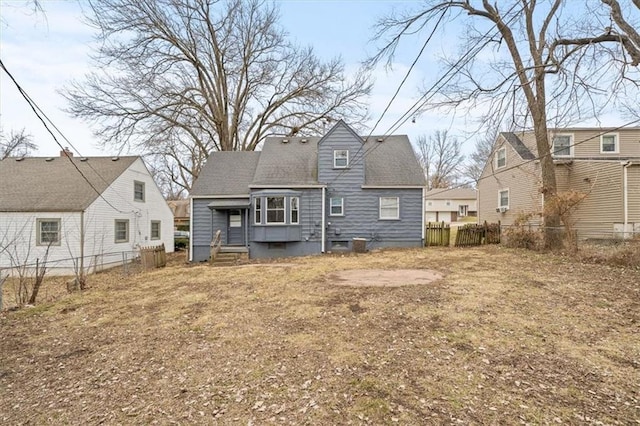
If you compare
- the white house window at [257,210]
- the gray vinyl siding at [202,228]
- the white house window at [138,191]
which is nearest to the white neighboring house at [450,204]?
the white house window at [257,210]

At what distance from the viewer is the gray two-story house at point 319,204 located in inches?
604

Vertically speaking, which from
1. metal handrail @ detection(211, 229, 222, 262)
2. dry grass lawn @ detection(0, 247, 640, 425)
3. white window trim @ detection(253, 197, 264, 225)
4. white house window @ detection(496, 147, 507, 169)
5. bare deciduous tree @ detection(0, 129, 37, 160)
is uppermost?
bare deciduous tree @ detection(0, 129, 37, 160)

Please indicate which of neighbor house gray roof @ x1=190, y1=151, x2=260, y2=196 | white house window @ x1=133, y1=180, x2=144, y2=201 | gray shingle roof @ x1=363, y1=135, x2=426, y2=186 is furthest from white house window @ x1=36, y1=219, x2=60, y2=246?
gray shingle roof @ x1=363, y1=135, x2=426, y2=186

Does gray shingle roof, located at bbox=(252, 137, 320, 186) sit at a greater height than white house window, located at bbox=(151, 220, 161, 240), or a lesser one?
greater

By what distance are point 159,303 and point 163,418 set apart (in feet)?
15.3

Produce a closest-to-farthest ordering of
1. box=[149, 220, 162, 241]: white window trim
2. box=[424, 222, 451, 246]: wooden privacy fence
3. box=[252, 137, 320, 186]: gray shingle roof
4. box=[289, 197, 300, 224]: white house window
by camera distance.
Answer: box=[289, 197, 300, 224]: white house window < box=[252, 137, 320, 186]: gray shingle roof < box=[424, 222, 451, 246]: wooden privacy fence < box=[149, 220, 162, 241]: white window trim

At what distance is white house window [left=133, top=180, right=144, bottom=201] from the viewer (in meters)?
18.4

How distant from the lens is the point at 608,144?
19219 millimetres

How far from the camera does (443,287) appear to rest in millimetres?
7566

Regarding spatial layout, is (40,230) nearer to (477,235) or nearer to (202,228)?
(202,228)

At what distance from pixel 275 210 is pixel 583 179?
15.5m

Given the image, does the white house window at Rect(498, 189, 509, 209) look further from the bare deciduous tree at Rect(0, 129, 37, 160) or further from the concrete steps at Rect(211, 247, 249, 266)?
the bare deciduous tree at Rect(0, 129, 37, 160)

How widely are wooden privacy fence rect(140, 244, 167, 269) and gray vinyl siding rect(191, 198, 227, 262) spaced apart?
198cm

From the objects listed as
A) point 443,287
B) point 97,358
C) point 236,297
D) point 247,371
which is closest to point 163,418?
point 247,371
